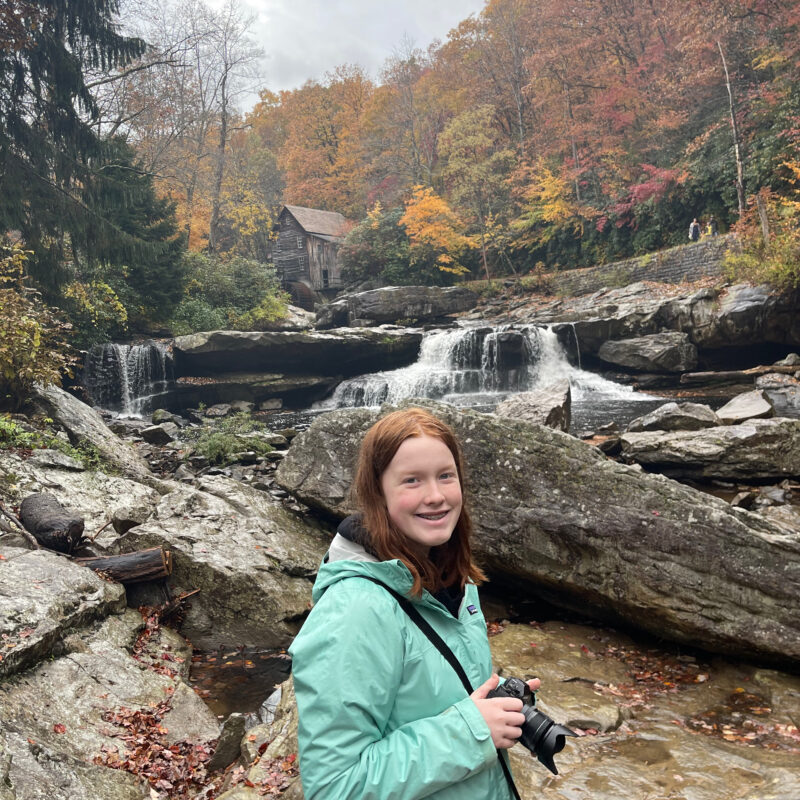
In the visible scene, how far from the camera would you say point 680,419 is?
10797mm

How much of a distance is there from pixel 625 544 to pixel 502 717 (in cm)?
379

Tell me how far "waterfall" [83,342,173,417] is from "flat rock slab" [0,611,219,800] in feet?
55.1

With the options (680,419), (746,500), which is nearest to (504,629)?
(746,500)

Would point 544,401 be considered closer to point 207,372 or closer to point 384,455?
point 384,455

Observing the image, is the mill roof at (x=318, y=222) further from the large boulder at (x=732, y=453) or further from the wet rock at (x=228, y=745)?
the wet rock at (x=228, y=745)

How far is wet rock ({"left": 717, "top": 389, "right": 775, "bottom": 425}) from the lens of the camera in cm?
1072

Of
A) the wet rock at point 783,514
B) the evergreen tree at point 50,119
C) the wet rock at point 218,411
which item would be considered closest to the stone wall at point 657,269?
the wet rock at point 783,514

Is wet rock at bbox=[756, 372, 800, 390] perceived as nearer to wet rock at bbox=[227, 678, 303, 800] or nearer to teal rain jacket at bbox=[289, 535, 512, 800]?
wet rock at bbox=[227, 678, 303, 800]

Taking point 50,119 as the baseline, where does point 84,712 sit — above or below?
below

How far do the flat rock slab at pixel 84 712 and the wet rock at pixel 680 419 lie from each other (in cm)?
973

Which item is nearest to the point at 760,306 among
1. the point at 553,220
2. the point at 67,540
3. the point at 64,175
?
the point at 553,220

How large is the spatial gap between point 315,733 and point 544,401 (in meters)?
10.7

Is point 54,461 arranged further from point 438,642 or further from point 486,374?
point 486,374

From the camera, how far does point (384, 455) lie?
62.6 inches
